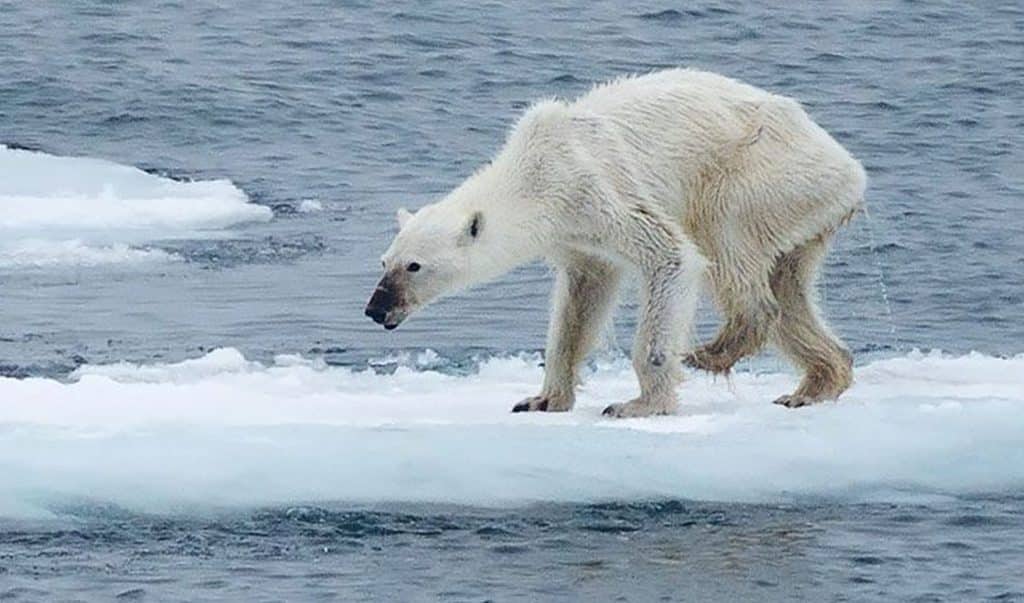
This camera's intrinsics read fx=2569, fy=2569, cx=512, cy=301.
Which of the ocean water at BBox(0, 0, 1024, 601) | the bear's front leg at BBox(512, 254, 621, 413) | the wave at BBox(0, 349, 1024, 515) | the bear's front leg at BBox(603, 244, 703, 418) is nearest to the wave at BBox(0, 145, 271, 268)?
the ocean water at BBox(0, 0, 1024, 601)

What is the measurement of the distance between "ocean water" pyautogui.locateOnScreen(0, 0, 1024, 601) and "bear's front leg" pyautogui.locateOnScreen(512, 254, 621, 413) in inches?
11.0

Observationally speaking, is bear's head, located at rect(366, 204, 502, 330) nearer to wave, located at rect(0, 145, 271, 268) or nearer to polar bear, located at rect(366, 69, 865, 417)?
polar bear, located at rect(366, 69, 865, 417)

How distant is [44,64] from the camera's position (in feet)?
78.2

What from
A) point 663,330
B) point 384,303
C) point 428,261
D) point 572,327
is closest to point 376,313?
point 384,303

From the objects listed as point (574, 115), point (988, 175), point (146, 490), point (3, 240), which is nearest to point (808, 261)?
point (574, 115)

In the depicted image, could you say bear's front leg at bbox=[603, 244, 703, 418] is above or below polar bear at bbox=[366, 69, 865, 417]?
below

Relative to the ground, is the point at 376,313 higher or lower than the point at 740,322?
lower

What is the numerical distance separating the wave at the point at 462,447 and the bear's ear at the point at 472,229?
0.77 m

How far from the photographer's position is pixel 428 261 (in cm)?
1063

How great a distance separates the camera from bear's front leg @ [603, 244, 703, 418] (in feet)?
35.7

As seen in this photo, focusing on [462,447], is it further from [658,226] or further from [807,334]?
[807,334]

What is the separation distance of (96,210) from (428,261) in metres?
7.38

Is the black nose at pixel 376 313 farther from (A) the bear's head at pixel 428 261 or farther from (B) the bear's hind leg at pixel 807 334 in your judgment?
(B) the bear's hind leg at pixel 807 334

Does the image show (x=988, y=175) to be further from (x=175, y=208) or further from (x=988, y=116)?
(x=175, y=208)
